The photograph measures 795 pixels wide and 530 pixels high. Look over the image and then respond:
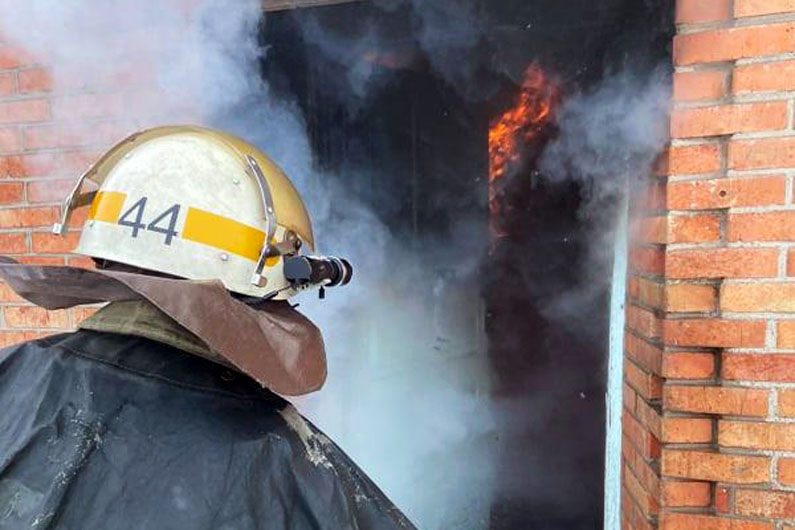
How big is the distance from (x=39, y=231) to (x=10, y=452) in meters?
1.80

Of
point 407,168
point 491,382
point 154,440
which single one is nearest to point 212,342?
point 154,440

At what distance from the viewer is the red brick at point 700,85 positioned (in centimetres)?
175

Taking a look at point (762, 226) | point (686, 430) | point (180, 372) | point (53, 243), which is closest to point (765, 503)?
point (686, 430)

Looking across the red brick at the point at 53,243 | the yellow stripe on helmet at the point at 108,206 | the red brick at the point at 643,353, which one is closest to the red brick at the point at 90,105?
the red brick at the point at 53,243

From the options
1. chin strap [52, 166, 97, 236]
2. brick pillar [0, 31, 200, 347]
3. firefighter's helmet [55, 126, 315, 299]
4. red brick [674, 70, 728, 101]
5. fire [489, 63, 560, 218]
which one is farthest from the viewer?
fire [489, 63, 560, 218]

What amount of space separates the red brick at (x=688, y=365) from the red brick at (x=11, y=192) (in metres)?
2.59

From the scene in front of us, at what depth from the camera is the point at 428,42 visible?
2.92 m

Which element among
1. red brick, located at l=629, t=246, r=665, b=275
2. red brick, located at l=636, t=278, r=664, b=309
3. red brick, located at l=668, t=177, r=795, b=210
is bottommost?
red brick, located at l=636, t=278, r=664, b=309

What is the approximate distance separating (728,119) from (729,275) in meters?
0.42

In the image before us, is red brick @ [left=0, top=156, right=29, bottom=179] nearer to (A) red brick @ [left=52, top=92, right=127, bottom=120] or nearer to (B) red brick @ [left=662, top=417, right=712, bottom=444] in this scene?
(A) red brick @ [left=52, top=92, right=127, bottom=120]

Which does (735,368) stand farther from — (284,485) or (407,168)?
(407,168)

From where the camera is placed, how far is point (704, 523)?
5.91 ft

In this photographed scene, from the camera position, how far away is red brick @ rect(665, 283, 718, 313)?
178cm

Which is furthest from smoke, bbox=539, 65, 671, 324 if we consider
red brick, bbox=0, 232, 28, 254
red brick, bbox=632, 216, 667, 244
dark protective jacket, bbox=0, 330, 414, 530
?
red brick, bbox=0, 232, 28, 254
